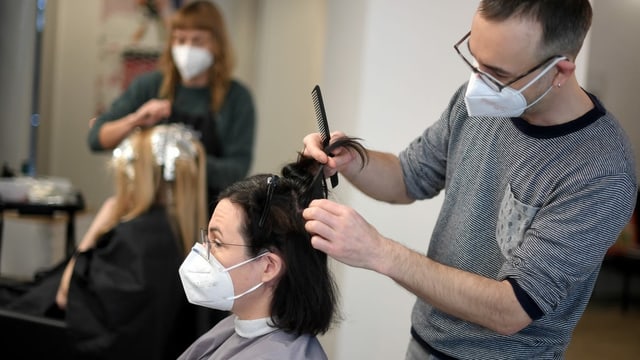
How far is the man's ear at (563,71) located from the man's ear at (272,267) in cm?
64

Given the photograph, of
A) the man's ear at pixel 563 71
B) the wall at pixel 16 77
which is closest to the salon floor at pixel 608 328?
the man's ear at pixel 563 71

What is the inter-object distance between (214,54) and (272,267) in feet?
4.77

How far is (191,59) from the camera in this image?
2.75m

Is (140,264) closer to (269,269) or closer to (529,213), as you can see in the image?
(269,269)

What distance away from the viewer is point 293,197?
1.51 m

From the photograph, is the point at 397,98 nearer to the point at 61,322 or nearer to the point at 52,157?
the point at 61,322

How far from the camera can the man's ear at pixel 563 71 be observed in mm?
1282

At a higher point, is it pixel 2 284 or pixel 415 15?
pixel 415 15

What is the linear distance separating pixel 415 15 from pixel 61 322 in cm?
147

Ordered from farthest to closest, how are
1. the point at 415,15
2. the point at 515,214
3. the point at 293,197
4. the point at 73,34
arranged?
the point at 73,34 < the point at 415,15 < the point at 293,197 < the point at 515,214

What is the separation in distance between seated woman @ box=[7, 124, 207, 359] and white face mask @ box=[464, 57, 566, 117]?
1304 millimetres

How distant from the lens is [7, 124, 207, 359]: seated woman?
7.60 feet

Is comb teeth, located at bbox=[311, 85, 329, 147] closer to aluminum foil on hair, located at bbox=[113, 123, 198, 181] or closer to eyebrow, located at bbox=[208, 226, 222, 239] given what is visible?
eyebrow, located at bbox=[208, 226, 222, 239]

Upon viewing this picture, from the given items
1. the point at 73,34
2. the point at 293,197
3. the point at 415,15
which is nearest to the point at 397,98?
the point at 415,15
